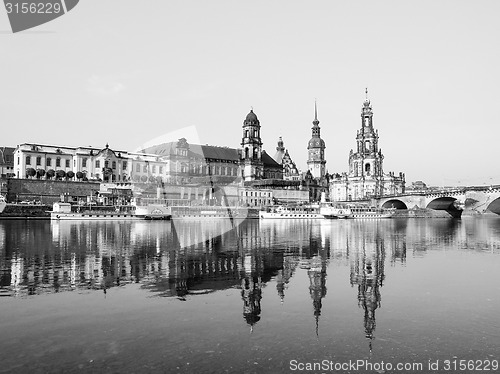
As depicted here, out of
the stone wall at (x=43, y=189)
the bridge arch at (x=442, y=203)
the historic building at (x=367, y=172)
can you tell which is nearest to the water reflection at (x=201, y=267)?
the stone wall at (x=43, y=189)

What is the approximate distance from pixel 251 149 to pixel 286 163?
31072 mm

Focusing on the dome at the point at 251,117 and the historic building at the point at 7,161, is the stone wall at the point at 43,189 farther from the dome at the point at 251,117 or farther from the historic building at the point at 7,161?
the dome at the point at 251,117

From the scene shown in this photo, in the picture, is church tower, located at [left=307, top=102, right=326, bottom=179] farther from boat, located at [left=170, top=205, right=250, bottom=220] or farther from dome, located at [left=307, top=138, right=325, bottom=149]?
boat, located at [left=170, top=205, right=250, bottom=220]

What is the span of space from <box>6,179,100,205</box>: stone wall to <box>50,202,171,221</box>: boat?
11.6m

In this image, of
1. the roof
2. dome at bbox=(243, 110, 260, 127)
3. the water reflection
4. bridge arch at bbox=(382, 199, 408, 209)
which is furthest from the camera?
dome at bbox=(243, 110, 260, 127)

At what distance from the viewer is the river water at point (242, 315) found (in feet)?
33.6

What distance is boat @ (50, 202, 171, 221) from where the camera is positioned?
258 feet

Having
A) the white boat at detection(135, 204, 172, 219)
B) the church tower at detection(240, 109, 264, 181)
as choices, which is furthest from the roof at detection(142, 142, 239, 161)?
the white boat at detection(135, 204, 172, 219)

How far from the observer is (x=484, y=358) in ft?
34.0

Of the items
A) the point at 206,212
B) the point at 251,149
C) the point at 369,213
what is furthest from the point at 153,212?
the point at 251,149

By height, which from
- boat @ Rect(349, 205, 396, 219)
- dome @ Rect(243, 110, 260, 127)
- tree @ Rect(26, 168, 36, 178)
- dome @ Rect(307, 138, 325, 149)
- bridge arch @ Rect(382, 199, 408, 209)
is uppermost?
dome @ Rect(243, 110, 260, 127)

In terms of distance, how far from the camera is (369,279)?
67.5 ft

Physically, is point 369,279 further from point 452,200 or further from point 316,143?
point 316,143

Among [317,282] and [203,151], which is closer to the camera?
[317,282]
